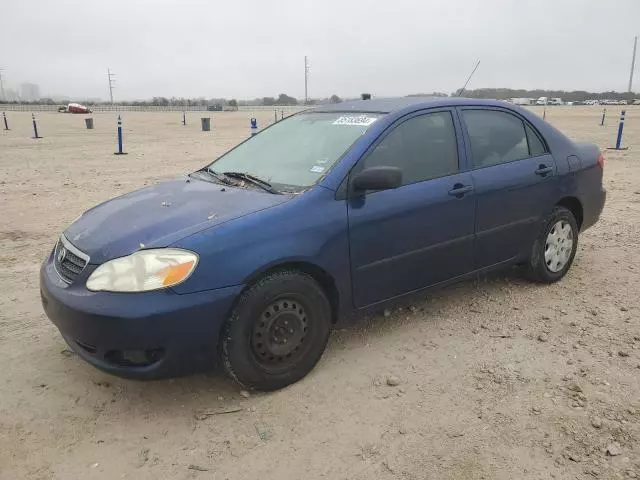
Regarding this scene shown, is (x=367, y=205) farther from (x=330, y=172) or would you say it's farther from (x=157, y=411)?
(x=157, y=411)

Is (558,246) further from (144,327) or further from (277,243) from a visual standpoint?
(144,327)

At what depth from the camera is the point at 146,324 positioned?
264cm

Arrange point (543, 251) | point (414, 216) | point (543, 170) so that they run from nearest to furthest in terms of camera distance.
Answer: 1. point (414, 216)
2. point (543, 170)
3. point (543, 251)

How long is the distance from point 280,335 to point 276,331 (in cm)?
4

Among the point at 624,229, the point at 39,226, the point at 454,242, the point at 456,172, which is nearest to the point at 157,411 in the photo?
the point at 454,242

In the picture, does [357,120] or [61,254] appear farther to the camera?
[357,120]

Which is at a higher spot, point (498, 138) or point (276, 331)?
point (498, 138)

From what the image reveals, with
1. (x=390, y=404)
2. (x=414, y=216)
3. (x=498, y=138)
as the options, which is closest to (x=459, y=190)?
(x=414, y=216)

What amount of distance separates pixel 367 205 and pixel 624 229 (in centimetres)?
473

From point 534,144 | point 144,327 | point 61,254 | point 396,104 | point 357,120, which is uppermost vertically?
point 396,104

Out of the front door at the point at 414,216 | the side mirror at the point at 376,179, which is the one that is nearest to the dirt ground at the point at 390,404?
the front door at the point at 414,216

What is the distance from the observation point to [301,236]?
3.04 metres

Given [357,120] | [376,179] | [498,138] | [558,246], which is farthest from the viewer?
[558,246]

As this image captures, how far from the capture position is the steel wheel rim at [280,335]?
2.96 meters
